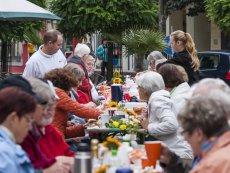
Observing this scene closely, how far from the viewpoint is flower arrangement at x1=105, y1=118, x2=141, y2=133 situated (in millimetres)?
8398

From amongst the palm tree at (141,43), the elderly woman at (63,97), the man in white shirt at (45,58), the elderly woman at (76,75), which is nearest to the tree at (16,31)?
the palm tree at (141,43)

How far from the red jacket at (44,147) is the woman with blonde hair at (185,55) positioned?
4.93 meters

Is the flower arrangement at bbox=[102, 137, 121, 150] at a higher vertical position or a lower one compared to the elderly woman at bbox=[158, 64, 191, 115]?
lower

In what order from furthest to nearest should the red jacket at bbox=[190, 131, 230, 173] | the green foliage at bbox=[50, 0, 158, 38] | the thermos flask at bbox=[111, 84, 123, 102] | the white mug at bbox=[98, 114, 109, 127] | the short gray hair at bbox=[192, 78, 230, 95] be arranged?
the green foliage at bbox=[50, 0, 158, 38], the thermos flask at bbox=[111, 84, 123, 102], the white mug at bbox=[98, 114, 109, 127], the short gray hair at bbox=[192, 78, 230, 95], the red jacket at bbox=[190, 131, 230, 173]

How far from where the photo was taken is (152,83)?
777 centimetres

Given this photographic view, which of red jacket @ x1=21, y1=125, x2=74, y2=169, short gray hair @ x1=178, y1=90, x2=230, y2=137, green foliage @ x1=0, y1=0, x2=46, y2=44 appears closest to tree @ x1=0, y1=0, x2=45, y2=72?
green foliage @ x1=0, y1=0, x2=46, y2=44

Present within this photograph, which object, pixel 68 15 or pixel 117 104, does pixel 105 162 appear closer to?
pixel 117 104

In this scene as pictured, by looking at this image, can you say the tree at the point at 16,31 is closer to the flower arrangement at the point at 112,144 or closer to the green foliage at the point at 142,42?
the green foliage at the point at 142,42

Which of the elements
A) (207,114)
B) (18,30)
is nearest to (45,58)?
(207,114)

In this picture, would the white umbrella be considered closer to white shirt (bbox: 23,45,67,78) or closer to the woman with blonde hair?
white shirt (bbox: 23,45,67,78)

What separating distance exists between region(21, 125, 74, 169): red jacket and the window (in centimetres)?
1602

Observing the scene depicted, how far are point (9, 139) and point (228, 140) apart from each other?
1297 mm

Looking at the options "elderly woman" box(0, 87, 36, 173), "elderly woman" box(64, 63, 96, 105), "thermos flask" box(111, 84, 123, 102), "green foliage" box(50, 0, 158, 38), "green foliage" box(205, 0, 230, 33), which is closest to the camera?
"elderly woman" box(0, 87, 36, 173)

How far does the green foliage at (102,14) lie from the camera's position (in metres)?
23.6
